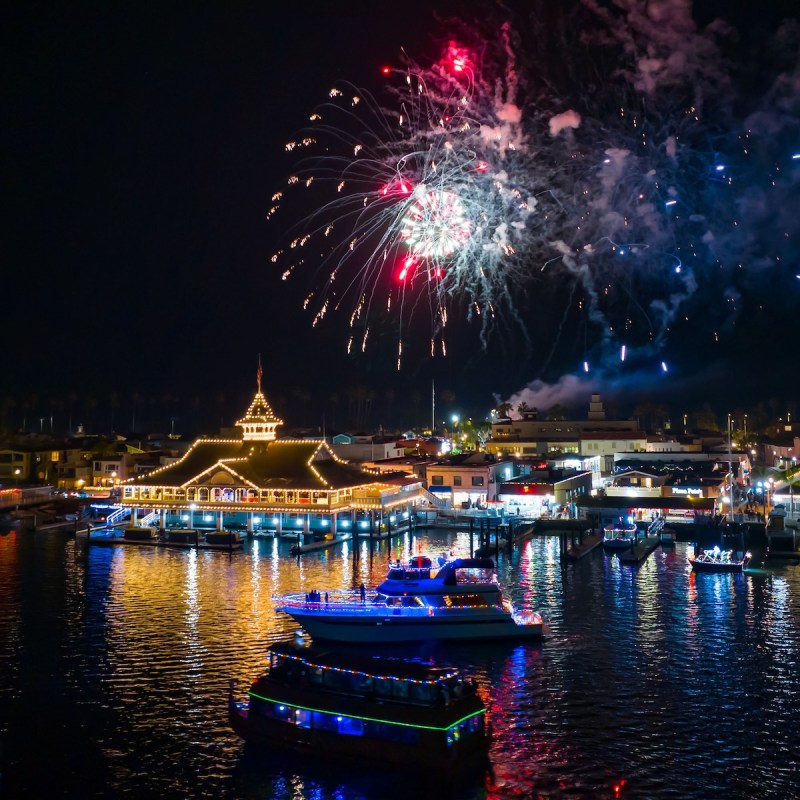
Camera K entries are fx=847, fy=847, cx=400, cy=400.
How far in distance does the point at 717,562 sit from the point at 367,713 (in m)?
28.0

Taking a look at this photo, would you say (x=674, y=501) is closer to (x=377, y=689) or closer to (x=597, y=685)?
A: (x=597, y=685)

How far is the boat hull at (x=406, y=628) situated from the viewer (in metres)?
31.7

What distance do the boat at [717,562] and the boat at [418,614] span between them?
1513cm

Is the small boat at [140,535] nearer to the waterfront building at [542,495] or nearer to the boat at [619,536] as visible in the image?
the waterfront building at [542,495]

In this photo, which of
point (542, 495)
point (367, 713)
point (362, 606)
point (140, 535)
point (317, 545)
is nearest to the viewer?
point (367, 713)

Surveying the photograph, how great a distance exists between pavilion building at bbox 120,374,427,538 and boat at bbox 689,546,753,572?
2043 cm

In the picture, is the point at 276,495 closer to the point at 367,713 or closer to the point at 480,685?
the point at 480,685

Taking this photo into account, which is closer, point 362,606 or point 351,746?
point 351,746

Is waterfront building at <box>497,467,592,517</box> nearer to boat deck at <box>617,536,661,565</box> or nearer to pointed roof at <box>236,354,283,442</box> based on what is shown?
boat deck at <box>617,536,661,565</box>

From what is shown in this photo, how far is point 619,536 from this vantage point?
170 feet

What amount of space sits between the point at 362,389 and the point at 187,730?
128891mm

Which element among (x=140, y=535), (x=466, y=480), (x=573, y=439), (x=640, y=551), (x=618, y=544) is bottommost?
(x=640, y=551)

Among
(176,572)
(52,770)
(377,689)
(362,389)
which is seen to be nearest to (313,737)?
(377,689)

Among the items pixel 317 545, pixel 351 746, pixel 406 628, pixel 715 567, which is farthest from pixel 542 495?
pixel 351 746
